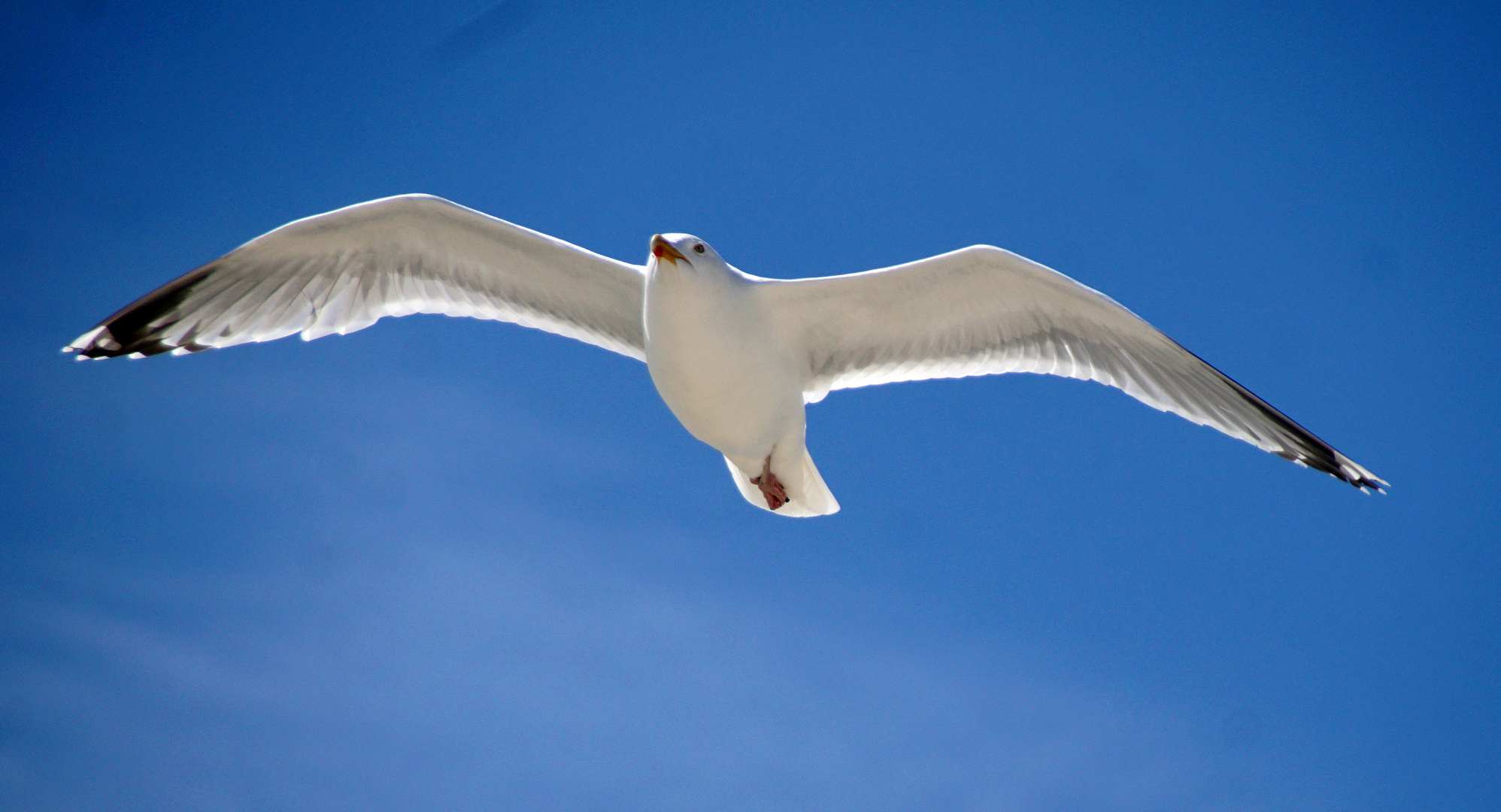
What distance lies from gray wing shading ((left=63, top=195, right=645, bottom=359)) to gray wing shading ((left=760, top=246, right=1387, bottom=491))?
93 cm

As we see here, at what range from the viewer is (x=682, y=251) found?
4379 millimetres

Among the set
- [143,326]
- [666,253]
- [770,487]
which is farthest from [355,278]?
[770,487]

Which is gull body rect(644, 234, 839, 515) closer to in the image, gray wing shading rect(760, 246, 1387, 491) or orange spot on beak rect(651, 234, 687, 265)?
orange spot on beak rect(651, 234, 687, 265)

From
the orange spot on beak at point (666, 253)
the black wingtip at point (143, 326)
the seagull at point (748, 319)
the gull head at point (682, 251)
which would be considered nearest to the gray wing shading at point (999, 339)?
the seagull at point (748, 319)

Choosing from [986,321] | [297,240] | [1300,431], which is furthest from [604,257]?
[1300,431]

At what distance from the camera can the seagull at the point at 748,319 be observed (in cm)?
483

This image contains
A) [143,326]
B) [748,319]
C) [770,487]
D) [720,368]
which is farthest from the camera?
[770,487]

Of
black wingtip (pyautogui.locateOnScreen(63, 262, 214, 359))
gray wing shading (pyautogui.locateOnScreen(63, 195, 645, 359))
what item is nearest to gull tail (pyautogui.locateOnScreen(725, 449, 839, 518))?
gray wing shading (pyautogui.locateOnScreen(63, 195, 645, 359))

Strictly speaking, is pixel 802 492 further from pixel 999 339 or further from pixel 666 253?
pixel 666 253

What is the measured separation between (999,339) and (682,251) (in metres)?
1.73

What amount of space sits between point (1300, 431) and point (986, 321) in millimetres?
1521

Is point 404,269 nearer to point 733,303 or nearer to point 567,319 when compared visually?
point 567,319

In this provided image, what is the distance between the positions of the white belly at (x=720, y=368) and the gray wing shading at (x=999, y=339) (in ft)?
0.93

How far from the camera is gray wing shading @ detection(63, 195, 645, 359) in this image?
193 inches
